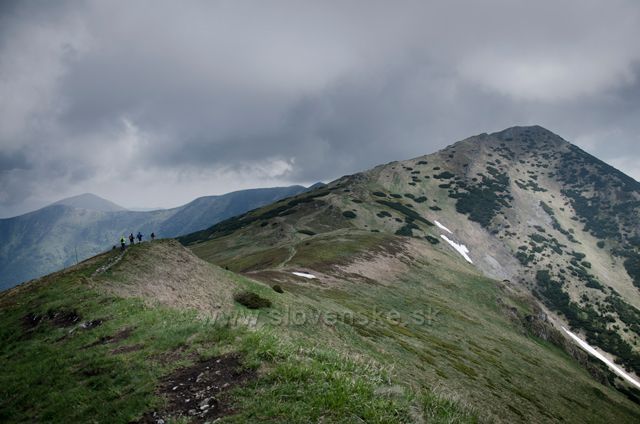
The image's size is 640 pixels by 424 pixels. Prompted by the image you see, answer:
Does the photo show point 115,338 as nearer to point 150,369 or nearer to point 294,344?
point 150,369

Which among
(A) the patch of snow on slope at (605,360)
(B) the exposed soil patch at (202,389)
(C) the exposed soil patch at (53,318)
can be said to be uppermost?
(B) the exposed soil patch at (202,389)

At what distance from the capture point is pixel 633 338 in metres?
130

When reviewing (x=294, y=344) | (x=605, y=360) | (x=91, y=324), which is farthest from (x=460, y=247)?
(x=91, y=324)

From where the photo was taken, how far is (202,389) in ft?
43.5

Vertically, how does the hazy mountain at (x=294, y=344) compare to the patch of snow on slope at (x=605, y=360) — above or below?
above

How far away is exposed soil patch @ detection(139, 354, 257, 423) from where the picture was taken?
12.0 meters

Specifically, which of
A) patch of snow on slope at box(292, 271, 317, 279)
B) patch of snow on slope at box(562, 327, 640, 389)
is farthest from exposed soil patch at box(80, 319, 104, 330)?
patch of snow on slope at box(562, 327, 640, 389)

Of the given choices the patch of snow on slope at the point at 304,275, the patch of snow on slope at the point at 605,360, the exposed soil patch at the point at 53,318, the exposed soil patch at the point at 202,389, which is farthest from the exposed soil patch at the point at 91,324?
the patch of snow on slope at the point at 605,360

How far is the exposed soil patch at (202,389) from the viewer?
1202 centimetres

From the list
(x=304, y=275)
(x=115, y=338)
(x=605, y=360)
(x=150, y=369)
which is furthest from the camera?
(x=605, y=360)

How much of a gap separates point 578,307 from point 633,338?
1844 centimetres

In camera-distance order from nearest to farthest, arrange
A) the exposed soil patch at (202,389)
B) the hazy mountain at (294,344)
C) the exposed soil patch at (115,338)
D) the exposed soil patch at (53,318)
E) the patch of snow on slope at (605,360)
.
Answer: the exposed soil patch at (202,389)
the hazy mountain at (294,344)
the exposed soil patch at (115,338)
the exposed soil patch at (53,318)
the patch of snow on slope at (605,360)

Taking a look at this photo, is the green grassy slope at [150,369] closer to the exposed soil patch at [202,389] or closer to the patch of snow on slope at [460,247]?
the exposed soil patch at [202,389]

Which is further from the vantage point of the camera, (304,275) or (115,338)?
(304,275)
